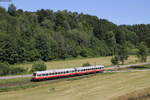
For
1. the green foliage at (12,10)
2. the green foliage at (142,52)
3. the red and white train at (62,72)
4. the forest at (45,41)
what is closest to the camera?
the red and white train at (62,72)

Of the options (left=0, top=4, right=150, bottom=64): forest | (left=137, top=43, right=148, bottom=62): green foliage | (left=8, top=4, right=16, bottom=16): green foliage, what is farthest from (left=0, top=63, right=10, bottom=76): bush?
(left=8, top=4, right=16, bottom=16): green foliage

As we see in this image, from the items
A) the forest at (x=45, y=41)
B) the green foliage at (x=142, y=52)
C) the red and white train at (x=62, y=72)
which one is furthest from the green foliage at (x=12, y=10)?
the red and white train at (x=62, y=72)

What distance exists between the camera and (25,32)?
126625 millimetres

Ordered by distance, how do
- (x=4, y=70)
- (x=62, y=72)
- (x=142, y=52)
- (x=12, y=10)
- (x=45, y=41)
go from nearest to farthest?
1. (x=62, y=72)
2. (x=4, y=70)
3. (x=142, y=52)
4. (x=45, y=41)
5. (x=12, y=10)

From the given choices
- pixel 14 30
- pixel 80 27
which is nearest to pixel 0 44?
pixel 14 30

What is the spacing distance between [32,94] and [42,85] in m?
9.35

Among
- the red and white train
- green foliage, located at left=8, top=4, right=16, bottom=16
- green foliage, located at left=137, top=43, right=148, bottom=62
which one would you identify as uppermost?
green foliage, located at left=8, top=4, right=16, bottom=16

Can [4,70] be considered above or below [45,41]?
below

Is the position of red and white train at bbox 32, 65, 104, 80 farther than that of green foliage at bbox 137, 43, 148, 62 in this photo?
No

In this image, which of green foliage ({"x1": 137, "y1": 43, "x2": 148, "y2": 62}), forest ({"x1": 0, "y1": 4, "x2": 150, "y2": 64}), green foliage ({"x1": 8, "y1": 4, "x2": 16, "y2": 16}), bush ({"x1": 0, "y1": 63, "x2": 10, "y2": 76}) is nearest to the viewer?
bush ({"x1": 0, "y1": 63, "x2": 10, "y2": 76})

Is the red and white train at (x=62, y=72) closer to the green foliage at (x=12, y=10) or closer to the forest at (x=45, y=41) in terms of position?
the forest at (x=45, y=41)

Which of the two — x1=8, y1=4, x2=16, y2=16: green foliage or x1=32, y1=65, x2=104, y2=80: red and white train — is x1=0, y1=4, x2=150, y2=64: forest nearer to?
x1=8, y1=4, x2=16, y2=16: green foliage

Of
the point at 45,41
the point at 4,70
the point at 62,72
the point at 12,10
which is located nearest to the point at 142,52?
the point at 45,41

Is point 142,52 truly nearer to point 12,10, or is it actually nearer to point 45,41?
point 45,41
